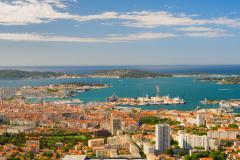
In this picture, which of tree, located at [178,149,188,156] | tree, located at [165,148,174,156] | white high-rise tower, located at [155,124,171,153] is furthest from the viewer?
white high-rise tower, located at [155,124,171,153]

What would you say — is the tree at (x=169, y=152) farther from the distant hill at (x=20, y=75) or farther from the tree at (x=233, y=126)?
the distant hill at (x=20, y=75)

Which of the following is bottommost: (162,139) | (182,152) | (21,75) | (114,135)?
(114,135)

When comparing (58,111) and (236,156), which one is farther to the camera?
(58,111)

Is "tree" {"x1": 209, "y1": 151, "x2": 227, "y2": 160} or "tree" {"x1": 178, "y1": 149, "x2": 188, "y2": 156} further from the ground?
"tree" {"x1": 209, "y1": 151, "x2": 227, "y2": 160}

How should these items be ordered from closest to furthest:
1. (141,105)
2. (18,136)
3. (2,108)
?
(18,136) < (2,108) < (141,105)

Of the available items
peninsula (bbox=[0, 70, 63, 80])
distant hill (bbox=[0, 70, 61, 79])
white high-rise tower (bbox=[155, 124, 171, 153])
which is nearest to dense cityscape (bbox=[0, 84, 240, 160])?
white high-rise tower (bbox=[155, 124, 171, 153])

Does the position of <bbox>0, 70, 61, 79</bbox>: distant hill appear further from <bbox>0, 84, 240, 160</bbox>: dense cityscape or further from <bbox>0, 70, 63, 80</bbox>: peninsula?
<bbox>0, 84, 240, 160</bbox>: dense cityscape

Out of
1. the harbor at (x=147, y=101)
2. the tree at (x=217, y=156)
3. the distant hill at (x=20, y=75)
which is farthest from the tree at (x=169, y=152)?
the distant hill at (x=20, y=75)

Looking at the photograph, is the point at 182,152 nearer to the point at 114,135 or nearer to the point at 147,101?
the point at 114,135

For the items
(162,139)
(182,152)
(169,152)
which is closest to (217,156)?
(182,152)

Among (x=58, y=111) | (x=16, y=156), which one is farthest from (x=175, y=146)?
(x=58, y=111)

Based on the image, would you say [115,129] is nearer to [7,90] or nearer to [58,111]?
[58,111]
